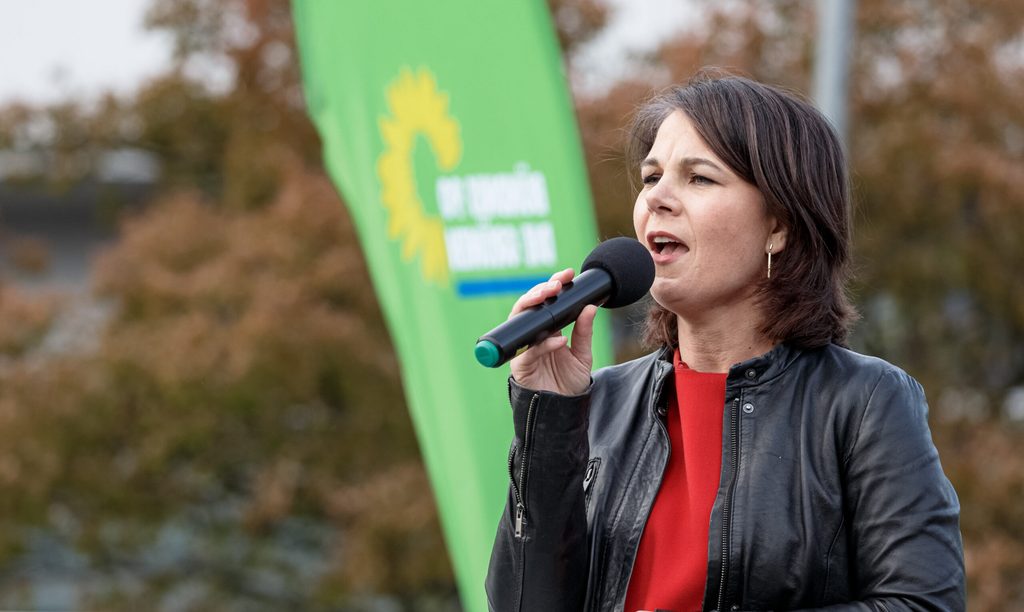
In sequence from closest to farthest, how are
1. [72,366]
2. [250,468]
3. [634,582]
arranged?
[634,582] < [72,366] < [250,468]

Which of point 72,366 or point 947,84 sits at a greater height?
point 947,84

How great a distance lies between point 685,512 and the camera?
2.09 m

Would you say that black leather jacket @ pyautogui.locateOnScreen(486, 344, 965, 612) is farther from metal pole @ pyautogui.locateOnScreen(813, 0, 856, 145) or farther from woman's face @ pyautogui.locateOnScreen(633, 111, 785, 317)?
metal pole @ pyautogui.locateOnScreen(813, 0, 856, 145)

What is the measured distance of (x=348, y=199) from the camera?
14.9ft

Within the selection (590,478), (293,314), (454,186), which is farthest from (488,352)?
(293,314)

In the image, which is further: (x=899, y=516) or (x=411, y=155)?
(x=411, y=155)

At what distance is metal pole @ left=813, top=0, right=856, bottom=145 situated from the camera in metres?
6.20

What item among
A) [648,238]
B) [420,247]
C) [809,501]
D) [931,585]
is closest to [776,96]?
[648,238]

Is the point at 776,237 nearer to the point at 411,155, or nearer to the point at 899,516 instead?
the point at 899,516

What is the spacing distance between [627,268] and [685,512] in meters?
0.37

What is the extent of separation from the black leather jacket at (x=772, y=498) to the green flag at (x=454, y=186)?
2002 millimetres

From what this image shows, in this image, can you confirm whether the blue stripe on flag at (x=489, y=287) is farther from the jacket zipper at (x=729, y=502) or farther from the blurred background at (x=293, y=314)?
the blurred background at (x=293, y=314)

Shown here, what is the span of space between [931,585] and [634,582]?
42 centimetres

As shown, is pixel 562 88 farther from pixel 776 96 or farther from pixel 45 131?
pixel 45 131
